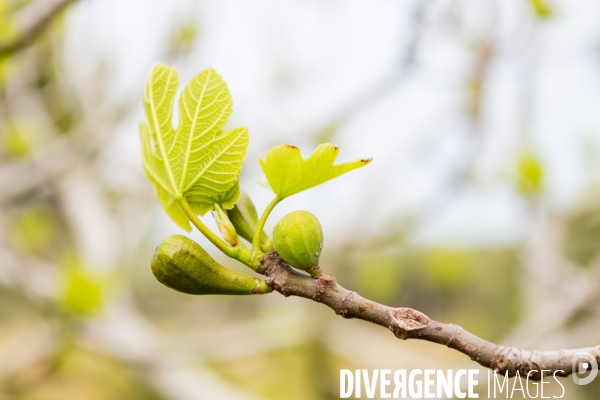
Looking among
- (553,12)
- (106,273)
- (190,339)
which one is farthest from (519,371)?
(190,339)

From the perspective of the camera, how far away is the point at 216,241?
2.18 ft

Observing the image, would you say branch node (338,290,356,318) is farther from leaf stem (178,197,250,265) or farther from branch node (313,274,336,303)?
leaf stem (178,197,250,265)

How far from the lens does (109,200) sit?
4.80 meters

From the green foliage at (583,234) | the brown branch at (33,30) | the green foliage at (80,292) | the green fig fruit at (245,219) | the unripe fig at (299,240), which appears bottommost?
the unripe fig at (299,240)

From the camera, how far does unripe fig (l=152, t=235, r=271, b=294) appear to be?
633 mm

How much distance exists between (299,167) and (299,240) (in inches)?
3.7

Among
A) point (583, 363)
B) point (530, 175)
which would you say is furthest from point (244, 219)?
point (530, 175)

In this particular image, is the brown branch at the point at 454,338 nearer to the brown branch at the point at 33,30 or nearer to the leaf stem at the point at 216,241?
the leaf stem at the point at 216,241

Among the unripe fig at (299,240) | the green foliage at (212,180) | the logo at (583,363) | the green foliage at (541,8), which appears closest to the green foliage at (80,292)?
the green foliage at (212,180)

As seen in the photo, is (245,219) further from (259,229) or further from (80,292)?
(80,292)

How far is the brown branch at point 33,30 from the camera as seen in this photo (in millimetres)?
1192

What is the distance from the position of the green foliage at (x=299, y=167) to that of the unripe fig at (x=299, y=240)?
4 cm

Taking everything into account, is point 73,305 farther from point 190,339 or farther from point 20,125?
point 20,125

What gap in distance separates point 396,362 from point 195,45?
Result: 2626 millimetres
